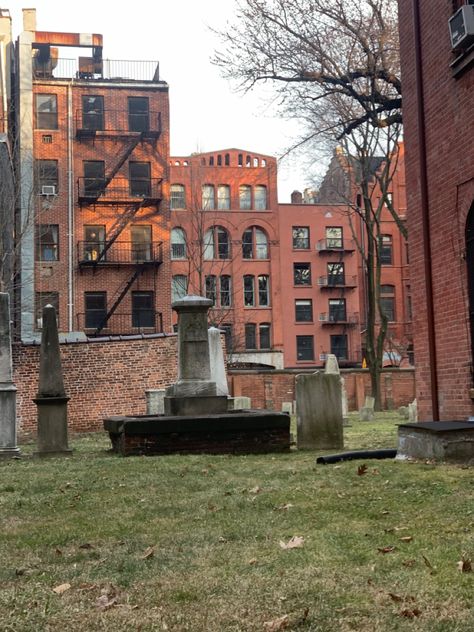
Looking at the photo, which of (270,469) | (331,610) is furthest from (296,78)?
(331,610)

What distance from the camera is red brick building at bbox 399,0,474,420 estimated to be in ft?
33.3

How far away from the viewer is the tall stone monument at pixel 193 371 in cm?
1142

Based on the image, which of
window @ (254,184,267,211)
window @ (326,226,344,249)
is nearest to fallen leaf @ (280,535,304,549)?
window @ (254,184,267,211)

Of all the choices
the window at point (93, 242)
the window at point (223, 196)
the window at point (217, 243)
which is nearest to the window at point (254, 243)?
the window at point (217, 243)

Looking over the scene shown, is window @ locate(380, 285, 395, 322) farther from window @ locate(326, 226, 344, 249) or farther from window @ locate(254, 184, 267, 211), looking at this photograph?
window @ locate(254, 184, 267, 211)

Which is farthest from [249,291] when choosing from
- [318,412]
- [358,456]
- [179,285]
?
[358,456]

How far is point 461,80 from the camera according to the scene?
10266mm

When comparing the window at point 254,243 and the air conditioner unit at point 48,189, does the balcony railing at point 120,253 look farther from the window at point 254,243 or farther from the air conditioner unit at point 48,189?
the window at point 254,243

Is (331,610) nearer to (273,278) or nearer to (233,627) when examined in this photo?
(233,627)

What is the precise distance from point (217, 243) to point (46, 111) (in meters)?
14.6

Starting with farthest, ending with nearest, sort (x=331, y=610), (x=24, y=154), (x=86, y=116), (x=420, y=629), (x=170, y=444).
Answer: (x=86, y=116)
(x=24, y=154)
(x=170, y=444)
(x=331, y=610)
(x=420, y=629)

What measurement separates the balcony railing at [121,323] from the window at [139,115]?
974 centimetres

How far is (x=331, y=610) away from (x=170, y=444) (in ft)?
23.2

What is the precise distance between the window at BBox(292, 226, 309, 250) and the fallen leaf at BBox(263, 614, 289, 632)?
158 ft
